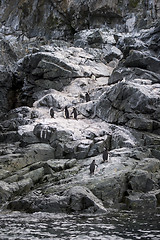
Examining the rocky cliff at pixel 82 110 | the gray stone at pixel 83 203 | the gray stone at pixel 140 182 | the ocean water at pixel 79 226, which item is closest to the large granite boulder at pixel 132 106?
the rocky cliff at pixel 82 110

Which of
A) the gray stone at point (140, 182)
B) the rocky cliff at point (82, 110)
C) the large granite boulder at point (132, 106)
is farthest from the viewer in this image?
the large granite boulder at point (132, 106)

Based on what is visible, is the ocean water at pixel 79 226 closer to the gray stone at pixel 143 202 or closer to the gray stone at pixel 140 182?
the gray stone at pixel 143 202

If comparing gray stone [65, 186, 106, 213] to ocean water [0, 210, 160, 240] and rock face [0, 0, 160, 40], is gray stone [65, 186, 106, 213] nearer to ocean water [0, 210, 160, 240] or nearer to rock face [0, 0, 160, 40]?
ocean water [0, 210, 160, 240]

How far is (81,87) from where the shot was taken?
46.9 metres

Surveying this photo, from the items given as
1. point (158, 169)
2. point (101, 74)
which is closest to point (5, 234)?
point (158, 169)

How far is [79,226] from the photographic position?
50.4ft

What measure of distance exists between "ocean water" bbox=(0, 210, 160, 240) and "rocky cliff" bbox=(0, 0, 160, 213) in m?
1.70

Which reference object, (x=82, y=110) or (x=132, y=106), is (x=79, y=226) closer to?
(x=132, y=106)

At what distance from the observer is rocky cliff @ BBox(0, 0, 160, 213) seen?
882 inches

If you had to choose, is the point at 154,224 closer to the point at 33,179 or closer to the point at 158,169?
the point at 158,169

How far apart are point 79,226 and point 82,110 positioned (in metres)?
24.5

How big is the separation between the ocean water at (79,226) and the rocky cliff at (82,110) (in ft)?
5.57

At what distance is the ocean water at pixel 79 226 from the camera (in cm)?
1360

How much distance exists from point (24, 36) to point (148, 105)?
45.4 meters
